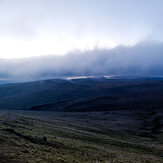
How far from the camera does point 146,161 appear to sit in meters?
18.6

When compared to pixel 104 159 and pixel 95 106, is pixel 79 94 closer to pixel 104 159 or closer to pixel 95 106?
pixel 95 106

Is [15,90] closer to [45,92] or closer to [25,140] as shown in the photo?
[45,92]

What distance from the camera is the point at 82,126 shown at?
1797 inches

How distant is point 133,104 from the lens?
11231 centimetres

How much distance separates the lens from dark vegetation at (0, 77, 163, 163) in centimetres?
1723

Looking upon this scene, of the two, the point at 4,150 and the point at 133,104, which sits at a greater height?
the point at 4,150

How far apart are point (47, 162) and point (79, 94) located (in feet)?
520

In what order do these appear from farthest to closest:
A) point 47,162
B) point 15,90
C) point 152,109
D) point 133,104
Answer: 1. point 15,90
2. point 133,104
3. point 152,109
4. point 47,162

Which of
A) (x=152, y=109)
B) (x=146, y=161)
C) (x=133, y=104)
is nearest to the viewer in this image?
(x=146, y=161)

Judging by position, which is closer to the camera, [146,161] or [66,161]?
[66,161]

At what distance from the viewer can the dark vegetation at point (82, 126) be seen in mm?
17234

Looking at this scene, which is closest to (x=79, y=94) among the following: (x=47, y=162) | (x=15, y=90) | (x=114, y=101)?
(x=114, y=101)

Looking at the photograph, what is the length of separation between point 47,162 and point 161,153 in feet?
62.6

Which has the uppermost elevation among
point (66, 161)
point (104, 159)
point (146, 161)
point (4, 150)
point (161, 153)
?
point (4, 150)
